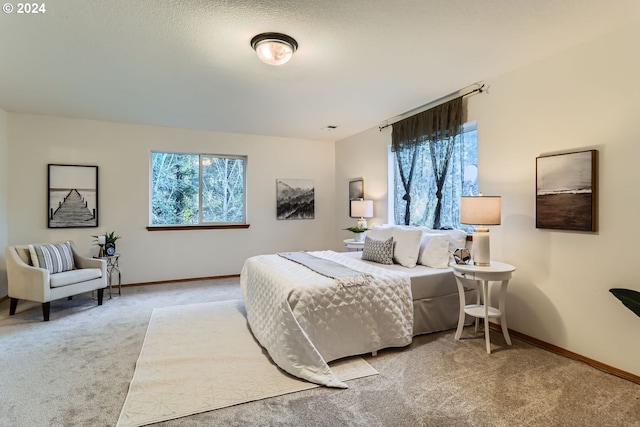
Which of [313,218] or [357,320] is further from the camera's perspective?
[313,218]

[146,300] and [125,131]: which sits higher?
[125,131]

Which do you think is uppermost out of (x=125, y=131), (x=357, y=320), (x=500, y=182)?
(x=125, y=131)

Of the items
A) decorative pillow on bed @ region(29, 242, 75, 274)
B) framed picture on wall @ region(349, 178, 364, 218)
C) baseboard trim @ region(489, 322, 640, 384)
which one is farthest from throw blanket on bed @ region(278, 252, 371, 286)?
decorative pillow on bed @ region(29, 242, 75, 274)

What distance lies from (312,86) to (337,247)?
3.45m

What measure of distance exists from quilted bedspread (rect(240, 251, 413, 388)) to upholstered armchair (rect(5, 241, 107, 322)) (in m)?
2.30

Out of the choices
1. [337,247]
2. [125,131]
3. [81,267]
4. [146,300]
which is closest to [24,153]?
[125,131]

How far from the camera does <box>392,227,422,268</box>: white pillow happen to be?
3323 mm

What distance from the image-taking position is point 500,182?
3.18 m

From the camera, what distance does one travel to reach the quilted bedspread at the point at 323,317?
227 cm

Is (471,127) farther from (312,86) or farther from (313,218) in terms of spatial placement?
(313,218)

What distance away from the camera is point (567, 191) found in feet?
8.48

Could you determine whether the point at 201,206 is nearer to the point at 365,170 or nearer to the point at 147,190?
the point at 147,190

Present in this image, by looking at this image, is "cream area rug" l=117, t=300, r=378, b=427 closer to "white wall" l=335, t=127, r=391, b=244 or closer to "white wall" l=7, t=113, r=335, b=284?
"white wall" l=7, t=113, r=335, b=284

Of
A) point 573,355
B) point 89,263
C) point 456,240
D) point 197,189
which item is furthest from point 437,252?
point 89,263
